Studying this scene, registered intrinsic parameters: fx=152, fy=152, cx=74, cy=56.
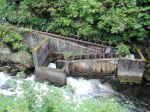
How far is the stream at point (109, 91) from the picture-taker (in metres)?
7.80

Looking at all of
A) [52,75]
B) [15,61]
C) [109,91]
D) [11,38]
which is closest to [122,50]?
[109,91]

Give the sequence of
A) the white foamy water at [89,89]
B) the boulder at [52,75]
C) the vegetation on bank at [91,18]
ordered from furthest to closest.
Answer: the vegetation on bank at [91,18] < the boulder at [52,75] < the white foamy water at [89,89]

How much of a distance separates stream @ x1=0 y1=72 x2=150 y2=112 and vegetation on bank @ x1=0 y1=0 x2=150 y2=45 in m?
2.73

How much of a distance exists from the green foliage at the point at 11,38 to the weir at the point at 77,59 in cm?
54

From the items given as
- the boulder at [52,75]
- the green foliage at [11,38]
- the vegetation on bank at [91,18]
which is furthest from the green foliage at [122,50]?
the green foliage at [11,38]

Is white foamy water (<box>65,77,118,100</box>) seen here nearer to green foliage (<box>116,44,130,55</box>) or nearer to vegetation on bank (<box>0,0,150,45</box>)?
green foliage (<box>116,44,130,55</box>)

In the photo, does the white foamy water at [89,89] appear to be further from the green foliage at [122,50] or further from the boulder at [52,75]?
the green foliage at [122,50]

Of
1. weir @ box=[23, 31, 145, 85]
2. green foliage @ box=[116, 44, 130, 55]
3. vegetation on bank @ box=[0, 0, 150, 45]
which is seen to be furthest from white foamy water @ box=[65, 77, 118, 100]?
vegetation on bank @ box=[0, 0, 150, 45]

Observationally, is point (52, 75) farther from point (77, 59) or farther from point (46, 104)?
point (46, 104)

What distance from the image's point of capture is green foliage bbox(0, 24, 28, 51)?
Result: 10.2 m

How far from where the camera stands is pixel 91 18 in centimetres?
990

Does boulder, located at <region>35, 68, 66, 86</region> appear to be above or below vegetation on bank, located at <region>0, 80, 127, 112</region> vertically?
below

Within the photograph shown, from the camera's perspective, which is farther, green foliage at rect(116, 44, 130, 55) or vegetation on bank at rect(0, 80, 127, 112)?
green foliage at rect(116, 44, 130, 55)

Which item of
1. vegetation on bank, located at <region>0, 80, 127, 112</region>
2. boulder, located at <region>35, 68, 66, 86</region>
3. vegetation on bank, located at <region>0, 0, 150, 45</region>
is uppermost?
vegetation on bank, located at <region>0, 0, 150, 45</region>
